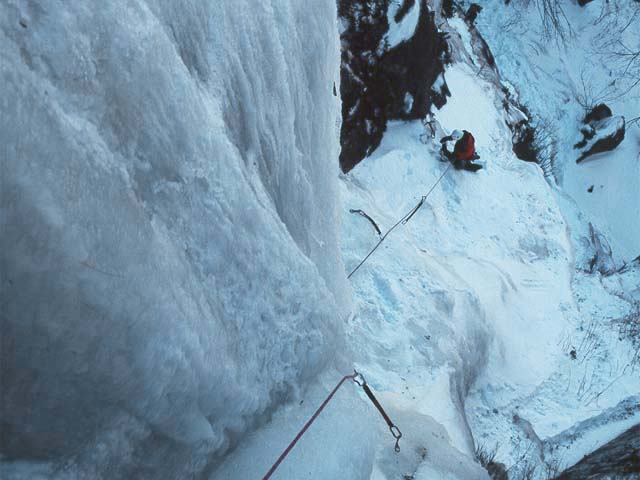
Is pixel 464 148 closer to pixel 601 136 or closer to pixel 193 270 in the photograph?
pixel 193 270

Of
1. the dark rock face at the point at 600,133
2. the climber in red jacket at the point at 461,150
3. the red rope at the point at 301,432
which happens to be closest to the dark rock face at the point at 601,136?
the dark rock face at the point at 600,133

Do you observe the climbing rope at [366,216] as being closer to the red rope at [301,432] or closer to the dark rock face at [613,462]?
Result: the red rope at [301,432]

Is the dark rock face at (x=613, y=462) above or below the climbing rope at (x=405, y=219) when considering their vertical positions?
below

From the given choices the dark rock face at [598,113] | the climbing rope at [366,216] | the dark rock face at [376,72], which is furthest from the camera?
the dark rock face at [598,113]

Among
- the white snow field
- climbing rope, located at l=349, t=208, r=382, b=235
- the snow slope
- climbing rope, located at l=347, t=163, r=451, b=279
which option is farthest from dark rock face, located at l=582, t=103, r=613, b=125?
the white snow field

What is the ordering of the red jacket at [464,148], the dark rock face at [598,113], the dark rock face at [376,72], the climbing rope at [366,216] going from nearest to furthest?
the climbing rope at [366,216]
the dark rock face at [376,72]
the red jacket at [464,148]
the dark rock face at [598,113]

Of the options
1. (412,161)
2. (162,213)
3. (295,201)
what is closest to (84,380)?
(162,213)

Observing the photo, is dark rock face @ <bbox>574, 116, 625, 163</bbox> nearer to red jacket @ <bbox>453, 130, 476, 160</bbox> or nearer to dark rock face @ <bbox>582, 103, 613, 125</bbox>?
dark rock face @ <bbox>582, 103, 613, 125</bbox>
